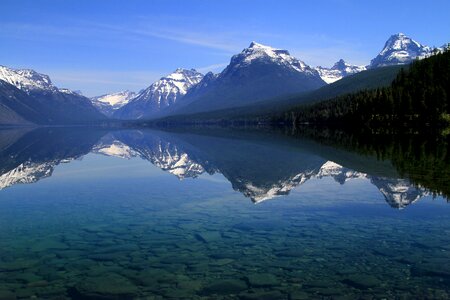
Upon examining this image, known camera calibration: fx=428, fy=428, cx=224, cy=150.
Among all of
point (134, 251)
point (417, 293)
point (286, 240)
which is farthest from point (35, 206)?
point (417, 293)

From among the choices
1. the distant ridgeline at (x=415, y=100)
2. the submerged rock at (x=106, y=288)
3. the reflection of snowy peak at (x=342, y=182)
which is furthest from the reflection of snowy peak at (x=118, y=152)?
the distant ridgeline at (x=415, y=100)

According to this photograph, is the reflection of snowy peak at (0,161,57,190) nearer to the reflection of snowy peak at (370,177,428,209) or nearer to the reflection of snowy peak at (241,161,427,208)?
the reflection of snowy peak at (241,161,427,208)

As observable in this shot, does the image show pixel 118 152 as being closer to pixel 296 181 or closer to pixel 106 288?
pixel 296 181

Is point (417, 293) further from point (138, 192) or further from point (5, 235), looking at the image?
point (138, 192)

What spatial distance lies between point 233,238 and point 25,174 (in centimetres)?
4986

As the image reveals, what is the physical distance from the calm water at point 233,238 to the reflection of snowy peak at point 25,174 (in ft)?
5.28

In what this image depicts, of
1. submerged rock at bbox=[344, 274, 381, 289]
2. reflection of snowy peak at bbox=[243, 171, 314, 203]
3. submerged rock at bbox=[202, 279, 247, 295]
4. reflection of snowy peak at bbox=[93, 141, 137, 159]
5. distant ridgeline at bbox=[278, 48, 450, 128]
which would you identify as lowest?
submerged rock at bbox=[202, 279, 247, 295]

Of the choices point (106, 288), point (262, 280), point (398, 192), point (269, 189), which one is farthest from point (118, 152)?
point (262, 280)

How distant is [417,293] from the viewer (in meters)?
18.1

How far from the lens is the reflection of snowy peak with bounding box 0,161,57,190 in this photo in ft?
194

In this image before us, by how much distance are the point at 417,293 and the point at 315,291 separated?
4.24m

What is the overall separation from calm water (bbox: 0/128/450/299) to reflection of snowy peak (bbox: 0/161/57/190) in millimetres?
1610

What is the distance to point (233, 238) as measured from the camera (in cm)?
2775

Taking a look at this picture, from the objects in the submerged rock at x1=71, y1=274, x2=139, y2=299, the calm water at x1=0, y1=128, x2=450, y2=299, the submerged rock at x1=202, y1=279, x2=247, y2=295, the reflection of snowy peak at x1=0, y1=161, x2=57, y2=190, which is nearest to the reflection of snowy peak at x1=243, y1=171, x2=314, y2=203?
the calm water at x1=0, y1=128, x2=450, y2=299
